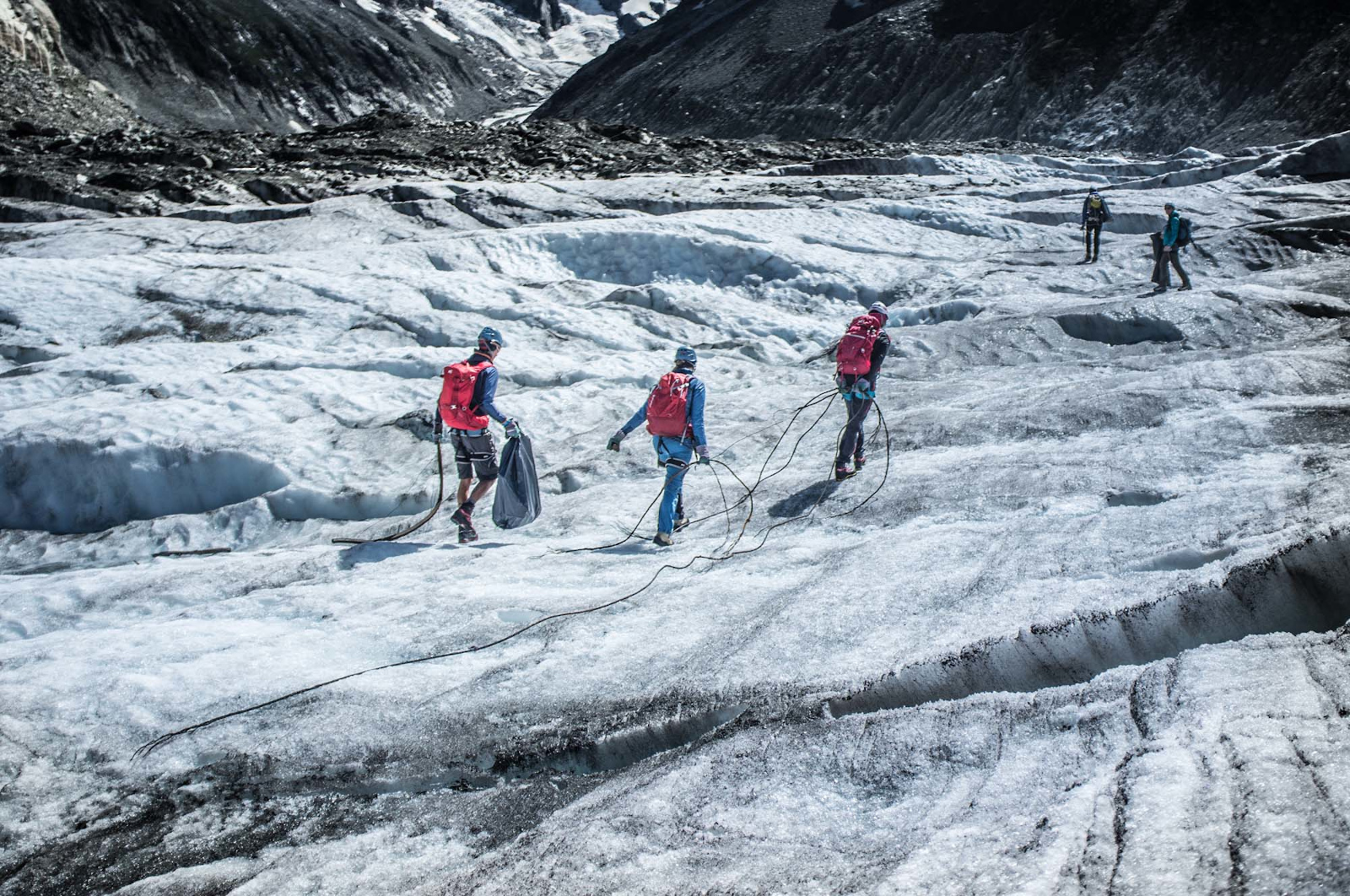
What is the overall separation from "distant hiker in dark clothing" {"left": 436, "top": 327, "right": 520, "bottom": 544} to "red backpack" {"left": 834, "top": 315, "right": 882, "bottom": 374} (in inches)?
127

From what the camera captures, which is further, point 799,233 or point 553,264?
point 799,233

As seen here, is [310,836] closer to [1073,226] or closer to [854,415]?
[854,415]

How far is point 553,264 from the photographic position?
16.2m

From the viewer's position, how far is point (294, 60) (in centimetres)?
8638

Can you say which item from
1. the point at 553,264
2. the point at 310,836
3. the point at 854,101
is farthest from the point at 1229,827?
the point at 854,101

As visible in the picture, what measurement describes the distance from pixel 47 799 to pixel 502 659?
2.21 meters

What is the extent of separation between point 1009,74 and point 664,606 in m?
58.4

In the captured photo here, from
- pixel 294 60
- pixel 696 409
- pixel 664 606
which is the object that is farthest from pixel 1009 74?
pixel 294 60

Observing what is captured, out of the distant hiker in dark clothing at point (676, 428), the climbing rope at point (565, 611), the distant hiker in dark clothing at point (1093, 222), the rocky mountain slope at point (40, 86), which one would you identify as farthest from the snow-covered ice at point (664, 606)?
the rocky mountain slope at point (40, 86)

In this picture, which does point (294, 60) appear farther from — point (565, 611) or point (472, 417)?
point (565, 611)

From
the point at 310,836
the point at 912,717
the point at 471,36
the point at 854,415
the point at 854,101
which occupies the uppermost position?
the point at 471,36

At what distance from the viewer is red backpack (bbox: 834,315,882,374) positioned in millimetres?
8578

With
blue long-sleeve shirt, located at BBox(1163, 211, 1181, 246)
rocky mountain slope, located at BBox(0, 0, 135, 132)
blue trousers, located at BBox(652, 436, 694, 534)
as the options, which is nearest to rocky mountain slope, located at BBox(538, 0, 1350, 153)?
blue long-sleeve shirt, located at BBox(1163, 211, 1181, 246)

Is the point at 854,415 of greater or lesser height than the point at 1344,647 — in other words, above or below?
above
